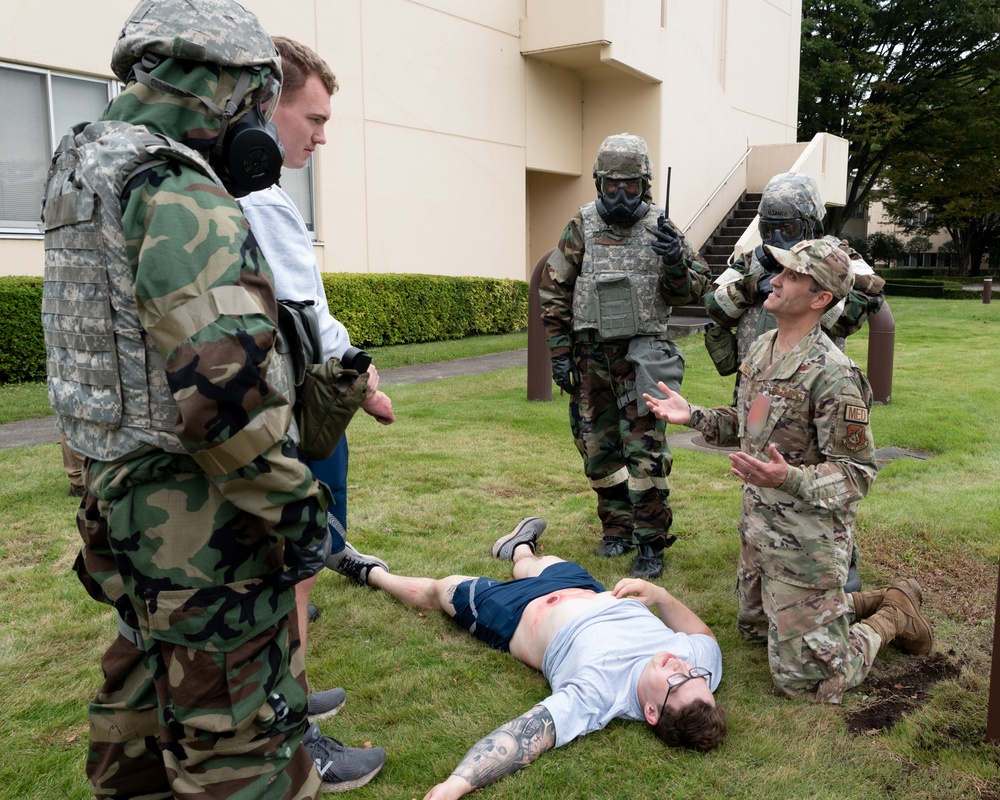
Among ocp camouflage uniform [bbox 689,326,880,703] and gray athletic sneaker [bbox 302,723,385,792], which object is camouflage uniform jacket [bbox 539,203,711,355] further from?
gray athletic sneaker [bbox 302,723,385,792]

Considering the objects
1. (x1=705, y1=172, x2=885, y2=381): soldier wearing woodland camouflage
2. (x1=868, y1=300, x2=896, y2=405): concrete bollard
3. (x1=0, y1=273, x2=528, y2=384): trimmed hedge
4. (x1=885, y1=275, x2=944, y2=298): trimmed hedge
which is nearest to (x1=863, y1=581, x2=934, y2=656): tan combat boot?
(x1=705, y1=172, x2=885, y2=381): soldier wearing woodland camouflage

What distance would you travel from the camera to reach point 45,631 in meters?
4.19

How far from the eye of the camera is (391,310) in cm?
1407

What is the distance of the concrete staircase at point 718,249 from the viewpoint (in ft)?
53.1

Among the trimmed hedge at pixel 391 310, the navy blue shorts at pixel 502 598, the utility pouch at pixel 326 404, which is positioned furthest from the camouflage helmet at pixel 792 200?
the trimmed hedge at pixel 391 310

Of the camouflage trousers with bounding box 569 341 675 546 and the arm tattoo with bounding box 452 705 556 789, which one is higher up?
the camouflage trousers with bounding box 569 341 675 546

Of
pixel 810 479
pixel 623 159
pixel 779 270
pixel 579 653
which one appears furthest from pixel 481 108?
pixel 579 653

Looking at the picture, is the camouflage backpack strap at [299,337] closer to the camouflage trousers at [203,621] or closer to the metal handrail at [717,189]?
the camouflage trousers at [203,621]

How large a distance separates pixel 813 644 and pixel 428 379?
846 cm

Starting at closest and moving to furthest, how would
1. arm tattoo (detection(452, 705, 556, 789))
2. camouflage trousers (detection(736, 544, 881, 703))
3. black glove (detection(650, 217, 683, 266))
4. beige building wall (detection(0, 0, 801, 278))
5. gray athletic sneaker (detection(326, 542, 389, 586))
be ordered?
arm tattoo (detection(452, 705, 556, 789)) → camouflage trousers (detection(736, 544, 881, 703)) → gray athletic sneaker (detection(326, 542, 389, 586)) → black glove (detection(650, 217, 683, 266)) → beige building wall (detection(0, 0, 801, 278))

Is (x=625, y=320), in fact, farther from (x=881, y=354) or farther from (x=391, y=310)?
(x=391, y=310)

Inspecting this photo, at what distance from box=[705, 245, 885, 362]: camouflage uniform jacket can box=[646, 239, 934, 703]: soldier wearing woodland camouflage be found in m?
1.11

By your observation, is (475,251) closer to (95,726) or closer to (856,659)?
(856,659)

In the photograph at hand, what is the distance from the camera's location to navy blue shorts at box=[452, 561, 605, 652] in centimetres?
410
